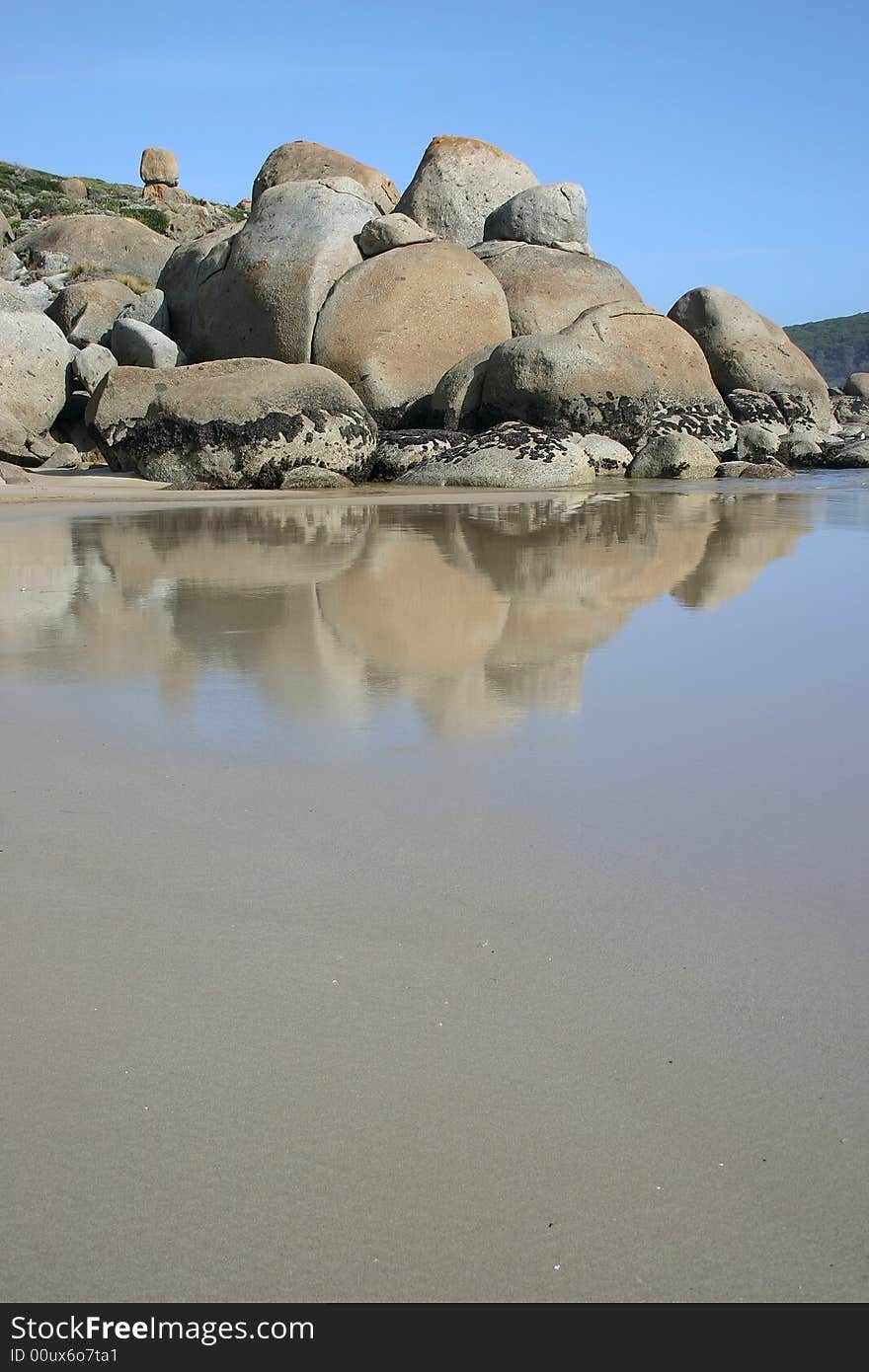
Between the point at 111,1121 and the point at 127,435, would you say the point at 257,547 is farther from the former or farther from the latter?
the point at 127,435

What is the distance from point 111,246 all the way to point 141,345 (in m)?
9.83

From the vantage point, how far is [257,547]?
7016 millimetres

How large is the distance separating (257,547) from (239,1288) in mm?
5973

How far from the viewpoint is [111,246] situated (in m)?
25.1

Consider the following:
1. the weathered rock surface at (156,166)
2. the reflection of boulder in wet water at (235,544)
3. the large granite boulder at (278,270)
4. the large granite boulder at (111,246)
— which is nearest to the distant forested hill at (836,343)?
the weathered rock surface at (156,166)

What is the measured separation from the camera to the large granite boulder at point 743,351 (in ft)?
62.1

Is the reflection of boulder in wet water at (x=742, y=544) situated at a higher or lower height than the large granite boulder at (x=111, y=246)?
lower

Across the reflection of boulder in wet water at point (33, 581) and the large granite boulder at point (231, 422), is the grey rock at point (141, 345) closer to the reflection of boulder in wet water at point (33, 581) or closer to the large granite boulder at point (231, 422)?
the large granite boulder at point (231, 422)

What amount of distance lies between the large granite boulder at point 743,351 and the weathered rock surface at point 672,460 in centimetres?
442

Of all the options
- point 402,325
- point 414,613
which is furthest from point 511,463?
point 414,613

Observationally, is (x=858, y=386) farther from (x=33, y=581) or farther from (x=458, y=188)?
(x=33, y=581)

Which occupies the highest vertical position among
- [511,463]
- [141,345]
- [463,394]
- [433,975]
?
[141,345]

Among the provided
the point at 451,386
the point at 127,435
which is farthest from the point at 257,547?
the point at 451,386

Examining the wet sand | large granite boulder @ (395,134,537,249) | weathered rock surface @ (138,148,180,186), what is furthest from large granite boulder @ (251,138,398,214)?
weathered rock surface @ (138,148,180,186)
